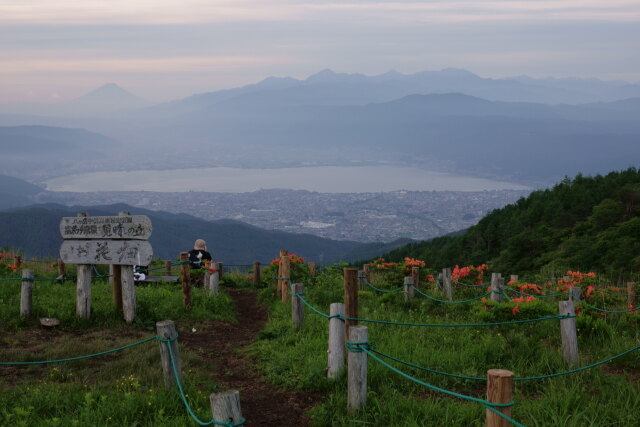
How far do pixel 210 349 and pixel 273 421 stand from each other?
2.91 m

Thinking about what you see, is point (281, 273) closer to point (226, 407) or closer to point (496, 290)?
point (496, 290)

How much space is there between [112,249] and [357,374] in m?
5.67

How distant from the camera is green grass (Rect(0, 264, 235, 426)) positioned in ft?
17.6

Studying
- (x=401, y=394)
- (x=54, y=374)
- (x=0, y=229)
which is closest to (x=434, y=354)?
(x=401, y=394)

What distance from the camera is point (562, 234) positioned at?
38344 millimetres

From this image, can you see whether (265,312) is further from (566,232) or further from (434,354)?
(566,232)

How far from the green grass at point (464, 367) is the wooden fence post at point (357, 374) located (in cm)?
11

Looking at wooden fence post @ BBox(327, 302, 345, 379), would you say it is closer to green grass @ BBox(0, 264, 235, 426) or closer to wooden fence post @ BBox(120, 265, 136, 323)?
green grass @ BBox(0, 264, 235, 426)

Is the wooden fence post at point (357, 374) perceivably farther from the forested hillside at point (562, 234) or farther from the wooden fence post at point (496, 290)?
the forested hillside at point (562, 234)

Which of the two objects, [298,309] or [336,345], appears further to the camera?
[298,309]

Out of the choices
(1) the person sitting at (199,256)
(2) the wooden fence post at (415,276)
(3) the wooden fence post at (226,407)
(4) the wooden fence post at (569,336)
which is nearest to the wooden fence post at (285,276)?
(1) the person sitting at (199,256)

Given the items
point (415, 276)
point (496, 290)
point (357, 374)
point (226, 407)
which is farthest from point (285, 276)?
point (226, 407)

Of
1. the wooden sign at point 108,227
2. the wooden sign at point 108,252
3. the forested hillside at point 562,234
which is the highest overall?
the wooden sign at point 108,227

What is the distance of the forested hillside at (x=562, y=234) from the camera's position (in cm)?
2822
